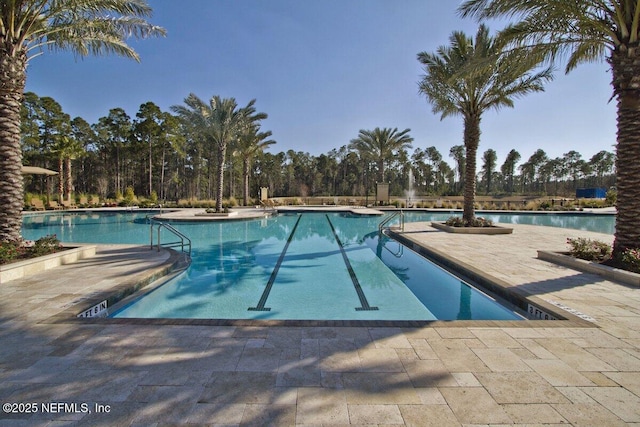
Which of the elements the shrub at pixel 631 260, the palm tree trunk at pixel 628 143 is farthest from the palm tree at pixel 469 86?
the shrub at pixel 631 260

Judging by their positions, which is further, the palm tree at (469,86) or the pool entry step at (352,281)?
the palm tree at (469,86)

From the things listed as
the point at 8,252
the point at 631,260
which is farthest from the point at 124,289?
the point at 631,260

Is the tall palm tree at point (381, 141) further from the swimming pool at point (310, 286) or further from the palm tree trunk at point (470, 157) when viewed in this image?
the swimming pool at point (310, 286)

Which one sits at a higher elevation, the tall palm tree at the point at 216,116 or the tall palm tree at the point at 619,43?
the tall palm tree at the point at 216,116

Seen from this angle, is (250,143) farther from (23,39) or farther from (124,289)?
(124,289)

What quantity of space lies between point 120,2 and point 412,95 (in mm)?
11802

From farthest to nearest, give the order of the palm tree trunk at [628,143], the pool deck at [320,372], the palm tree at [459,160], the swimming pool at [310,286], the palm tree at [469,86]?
the palm tree at [459,160] → the palm tree at [469,86] → the palm tree trunk at [628,143] → the swimming pool at [310,286] → the pool deck at [320,372]

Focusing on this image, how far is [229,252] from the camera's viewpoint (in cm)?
1023

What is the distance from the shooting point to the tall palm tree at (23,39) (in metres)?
6.61

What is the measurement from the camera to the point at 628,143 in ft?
20.8

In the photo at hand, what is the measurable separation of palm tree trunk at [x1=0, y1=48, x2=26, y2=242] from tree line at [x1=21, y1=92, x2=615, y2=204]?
14.0 metres

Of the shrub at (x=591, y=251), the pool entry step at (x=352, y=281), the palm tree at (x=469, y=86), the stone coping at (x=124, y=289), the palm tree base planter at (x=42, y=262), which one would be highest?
the palm tree at (x=469, y=86)

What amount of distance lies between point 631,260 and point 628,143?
237 centimetres

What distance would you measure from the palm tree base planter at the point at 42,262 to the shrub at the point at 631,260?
1155 cm
